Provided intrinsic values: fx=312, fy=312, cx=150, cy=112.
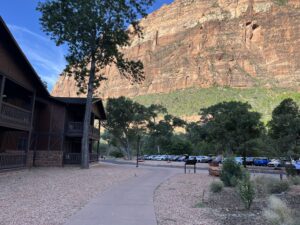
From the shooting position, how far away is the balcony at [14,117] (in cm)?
1831

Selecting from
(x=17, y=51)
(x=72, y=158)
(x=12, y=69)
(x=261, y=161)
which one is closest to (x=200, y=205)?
(x=12, y=69)

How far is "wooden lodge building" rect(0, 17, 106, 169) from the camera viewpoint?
18797 millimetres

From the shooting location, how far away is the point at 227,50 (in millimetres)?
118562

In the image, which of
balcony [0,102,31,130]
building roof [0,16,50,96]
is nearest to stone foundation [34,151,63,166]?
balcony [0,102,31,130]

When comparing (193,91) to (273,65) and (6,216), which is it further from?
(6,216)

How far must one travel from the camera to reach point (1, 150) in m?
21.7

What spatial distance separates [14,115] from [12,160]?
2902mm

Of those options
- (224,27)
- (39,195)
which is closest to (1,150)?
(39,195)

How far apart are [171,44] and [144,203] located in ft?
470

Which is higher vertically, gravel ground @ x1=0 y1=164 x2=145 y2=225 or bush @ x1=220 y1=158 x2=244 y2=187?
bush @ x1=220 y1=158 x2=244 y2=187

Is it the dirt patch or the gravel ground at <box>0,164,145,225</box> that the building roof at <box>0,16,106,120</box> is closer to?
the gravel ground at <box>0,164,145,225</box>

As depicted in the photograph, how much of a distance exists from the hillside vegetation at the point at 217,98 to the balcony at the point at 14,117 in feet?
227

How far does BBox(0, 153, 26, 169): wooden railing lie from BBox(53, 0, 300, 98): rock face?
92033 mm

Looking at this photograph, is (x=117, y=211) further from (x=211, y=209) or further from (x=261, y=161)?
(x=261, y=161)
